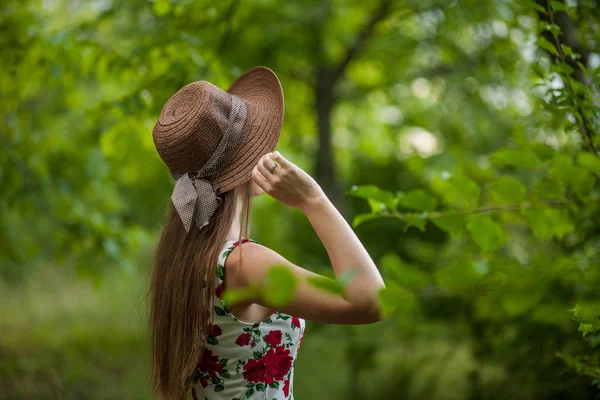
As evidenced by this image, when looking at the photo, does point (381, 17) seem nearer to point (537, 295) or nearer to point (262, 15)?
point (262, 15)

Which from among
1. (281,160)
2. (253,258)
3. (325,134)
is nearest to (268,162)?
(281,160)

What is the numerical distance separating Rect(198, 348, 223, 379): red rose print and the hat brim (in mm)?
497

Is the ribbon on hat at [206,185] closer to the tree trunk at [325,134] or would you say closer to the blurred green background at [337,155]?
the blurred green background at [337,155]

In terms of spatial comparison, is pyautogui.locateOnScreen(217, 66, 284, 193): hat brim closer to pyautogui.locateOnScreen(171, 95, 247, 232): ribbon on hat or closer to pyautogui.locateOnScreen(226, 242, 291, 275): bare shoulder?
pyautogui.locateOnScreen(171, 95, 247, 232): ribbon on hat

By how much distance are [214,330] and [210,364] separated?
133 millimetres

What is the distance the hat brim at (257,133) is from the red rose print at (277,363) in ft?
1.68

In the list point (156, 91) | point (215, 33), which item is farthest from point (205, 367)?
point (215, 33)

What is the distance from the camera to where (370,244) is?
658 cm

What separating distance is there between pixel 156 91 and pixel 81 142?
2.12 m

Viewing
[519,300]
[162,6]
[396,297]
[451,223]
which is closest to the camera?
[396,297]

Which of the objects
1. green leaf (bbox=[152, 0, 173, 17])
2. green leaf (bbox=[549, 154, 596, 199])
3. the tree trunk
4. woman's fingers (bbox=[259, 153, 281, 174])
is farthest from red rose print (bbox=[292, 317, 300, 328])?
the tree trunk

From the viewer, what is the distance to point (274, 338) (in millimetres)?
1771

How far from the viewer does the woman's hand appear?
1.49 meters

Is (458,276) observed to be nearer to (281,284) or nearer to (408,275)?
(408,275)
